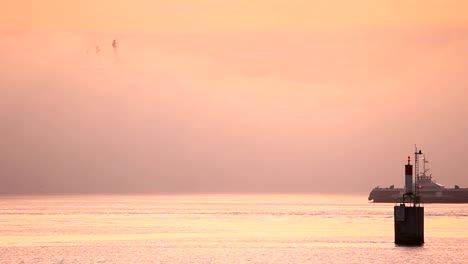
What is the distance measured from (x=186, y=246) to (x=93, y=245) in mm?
9450

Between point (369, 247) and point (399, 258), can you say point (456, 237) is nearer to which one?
point (369, 247)

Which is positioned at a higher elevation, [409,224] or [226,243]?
[409,224]

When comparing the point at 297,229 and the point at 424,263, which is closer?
the point at 424,263

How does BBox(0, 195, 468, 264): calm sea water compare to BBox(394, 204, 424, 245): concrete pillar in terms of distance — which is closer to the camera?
BBox(0, 195, 468, 264): calm sea water

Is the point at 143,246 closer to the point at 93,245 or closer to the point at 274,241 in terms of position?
the point at 93,245

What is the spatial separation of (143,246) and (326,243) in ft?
64.3

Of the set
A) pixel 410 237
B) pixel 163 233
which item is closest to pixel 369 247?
pixel 410 237

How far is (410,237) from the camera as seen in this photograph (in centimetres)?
10494

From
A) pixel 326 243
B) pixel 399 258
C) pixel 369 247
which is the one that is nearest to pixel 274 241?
pixel 326 243

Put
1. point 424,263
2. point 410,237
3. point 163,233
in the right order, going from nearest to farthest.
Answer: point 424,263
point 410,237
point 163,233

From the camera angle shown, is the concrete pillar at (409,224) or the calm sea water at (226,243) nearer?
the calm sea water at (226,243)

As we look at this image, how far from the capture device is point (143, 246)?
114 metres

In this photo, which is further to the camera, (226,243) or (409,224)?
(226,243)

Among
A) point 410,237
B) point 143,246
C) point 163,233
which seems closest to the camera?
point 410,237
